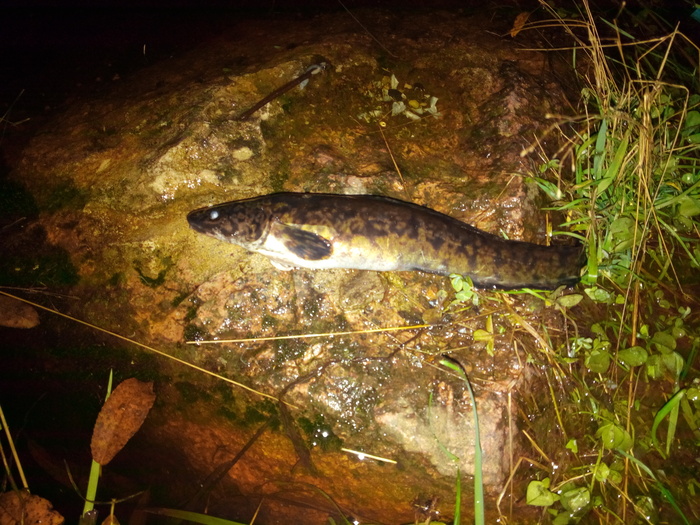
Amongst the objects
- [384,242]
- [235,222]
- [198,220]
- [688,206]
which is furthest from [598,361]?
[198,220]

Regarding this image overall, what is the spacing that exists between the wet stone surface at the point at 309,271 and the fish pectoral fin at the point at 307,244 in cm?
21

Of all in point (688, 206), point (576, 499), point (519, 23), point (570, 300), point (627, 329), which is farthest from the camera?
point (519, 23)

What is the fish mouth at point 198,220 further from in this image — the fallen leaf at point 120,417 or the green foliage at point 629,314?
the green foliage at point 629,314

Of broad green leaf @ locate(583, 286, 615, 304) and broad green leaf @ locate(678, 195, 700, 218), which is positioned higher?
broad green leaf @ locate(678, 195, 700, 218)

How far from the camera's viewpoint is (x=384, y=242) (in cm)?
325

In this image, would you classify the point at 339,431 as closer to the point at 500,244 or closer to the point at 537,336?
the point at 537,336

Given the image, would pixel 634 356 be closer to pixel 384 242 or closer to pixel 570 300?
pixel 570 300

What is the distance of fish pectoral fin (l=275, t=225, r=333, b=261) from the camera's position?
328 cm

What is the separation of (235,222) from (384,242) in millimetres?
1279

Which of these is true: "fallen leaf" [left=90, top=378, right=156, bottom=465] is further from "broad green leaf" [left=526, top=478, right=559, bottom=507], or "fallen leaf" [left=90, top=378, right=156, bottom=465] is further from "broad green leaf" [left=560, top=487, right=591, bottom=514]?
"broad green leaf" [left=560, top=487, right=591, bottom=514]

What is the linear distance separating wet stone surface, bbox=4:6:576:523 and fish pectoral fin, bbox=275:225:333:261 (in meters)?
0.21

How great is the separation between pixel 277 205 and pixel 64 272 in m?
2.13

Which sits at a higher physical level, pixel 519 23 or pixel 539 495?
pixel 519 23

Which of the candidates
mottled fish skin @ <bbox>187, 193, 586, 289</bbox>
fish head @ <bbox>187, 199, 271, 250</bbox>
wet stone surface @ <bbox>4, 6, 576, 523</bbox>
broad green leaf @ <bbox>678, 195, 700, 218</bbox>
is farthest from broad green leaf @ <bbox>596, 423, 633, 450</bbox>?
fish head @ <bbox>187, 199, 271, 250</bbox>
